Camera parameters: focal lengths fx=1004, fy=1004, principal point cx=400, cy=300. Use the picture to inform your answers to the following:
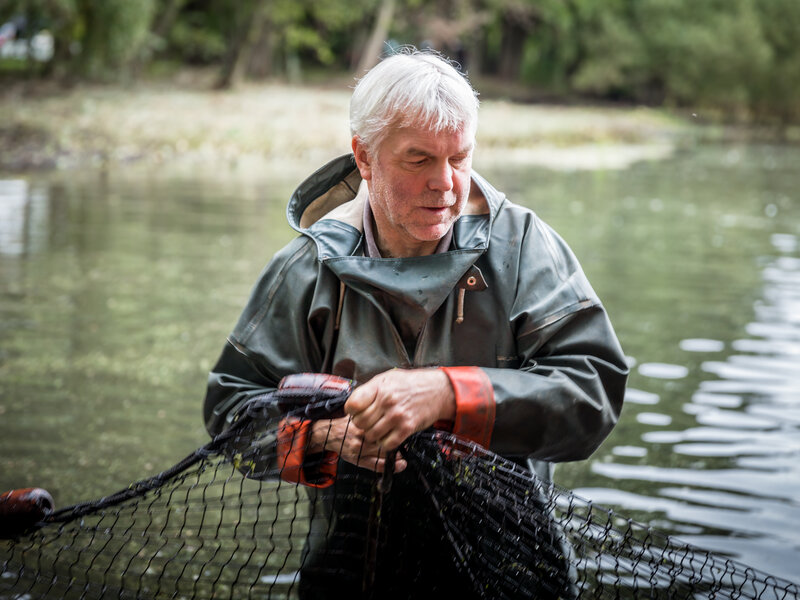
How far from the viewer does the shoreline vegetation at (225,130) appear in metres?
19.2

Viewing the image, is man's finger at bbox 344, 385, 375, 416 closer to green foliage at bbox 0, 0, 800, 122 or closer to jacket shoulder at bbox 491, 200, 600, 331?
jacket shoulder at bbox 491, 200, 600, 331

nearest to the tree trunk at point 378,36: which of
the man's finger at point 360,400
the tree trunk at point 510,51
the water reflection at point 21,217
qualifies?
the tree trunk at point 510,51

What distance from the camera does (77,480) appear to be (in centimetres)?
502

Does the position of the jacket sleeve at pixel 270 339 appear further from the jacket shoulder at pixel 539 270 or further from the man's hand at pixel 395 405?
the jacket shoulder at pixel 539 270

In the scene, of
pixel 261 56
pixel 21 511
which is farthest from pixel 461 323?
pixel 261 56

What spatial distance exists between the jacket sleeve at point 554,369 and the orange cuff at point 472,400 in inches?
0.9

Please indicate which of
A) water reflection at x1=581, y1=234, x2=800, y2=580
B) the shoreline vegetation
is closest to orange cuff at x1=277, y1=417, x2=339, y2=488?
water reflection at x1=581, y1=234, x2=800, y2=580

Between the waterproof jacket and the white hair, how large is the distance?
327 mm

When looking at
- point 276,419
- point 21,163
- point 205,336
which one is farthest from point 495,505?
point 21,163

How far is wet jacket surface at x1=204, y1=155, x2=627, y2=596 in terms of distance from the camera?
103 inches

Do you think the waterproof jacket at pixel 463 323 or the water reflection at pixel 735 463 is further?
the water reflection at pixel 735 463

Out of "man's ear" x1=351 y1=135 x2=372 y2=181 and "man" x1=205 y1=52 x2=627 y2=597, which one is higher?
"man's ear" x1=351 y1=135 x2=372 y2=181

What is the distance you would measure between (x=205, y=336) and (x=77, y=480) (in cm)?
267

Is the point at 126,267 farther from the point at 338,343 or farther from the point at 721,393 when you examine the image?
the point at 338,343
